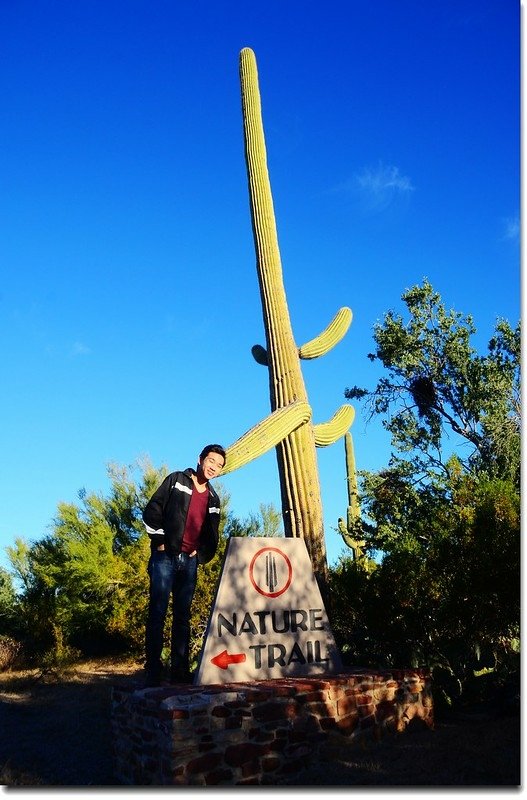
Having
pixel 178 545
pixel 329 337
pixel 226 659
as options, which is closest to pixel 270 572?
pixel 226 659

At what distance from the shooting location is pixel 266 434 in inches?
288

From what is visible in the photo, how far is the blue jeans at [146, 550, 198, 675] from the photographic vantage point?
19.5 feet

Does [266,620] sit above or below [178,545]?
below

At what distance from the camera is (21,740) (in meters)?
7.75

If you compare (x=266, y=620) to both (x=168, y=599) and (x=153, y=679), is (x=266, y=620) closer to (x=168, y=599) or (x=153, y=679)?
(x=168, y=599)

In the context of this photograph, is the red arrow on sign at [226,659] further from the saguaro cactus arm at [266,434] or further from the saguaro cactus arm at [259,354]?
the saguaro cactus arm at [259,354]

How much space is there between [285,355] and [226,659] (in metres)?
3.98

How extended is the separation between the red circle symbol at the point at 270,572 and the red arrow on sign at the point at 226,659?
0.62 metres

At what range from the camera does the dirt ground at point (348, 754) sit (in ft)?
16.0

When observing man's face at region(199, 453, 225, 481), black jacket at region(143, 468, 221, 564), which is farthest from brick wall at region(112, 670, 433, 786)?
man's face at region(199, 453, 225, 481)

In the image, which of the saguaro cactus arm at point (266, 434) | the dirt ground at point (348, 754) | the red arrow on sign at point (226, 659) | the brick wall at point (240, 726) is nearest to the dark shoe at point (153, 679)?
the brick wall at point (240, 726)

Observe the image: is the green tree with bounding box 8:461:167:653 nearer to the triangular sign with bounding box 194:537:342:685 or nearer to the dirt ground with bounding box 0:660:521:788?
the dirt ground with bounding box 0:660:521:788

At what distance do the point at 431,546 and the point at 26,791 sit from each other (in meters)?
5.47

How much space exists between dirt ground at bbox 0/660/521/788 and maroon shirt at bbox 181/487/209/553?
2124 millimetres
